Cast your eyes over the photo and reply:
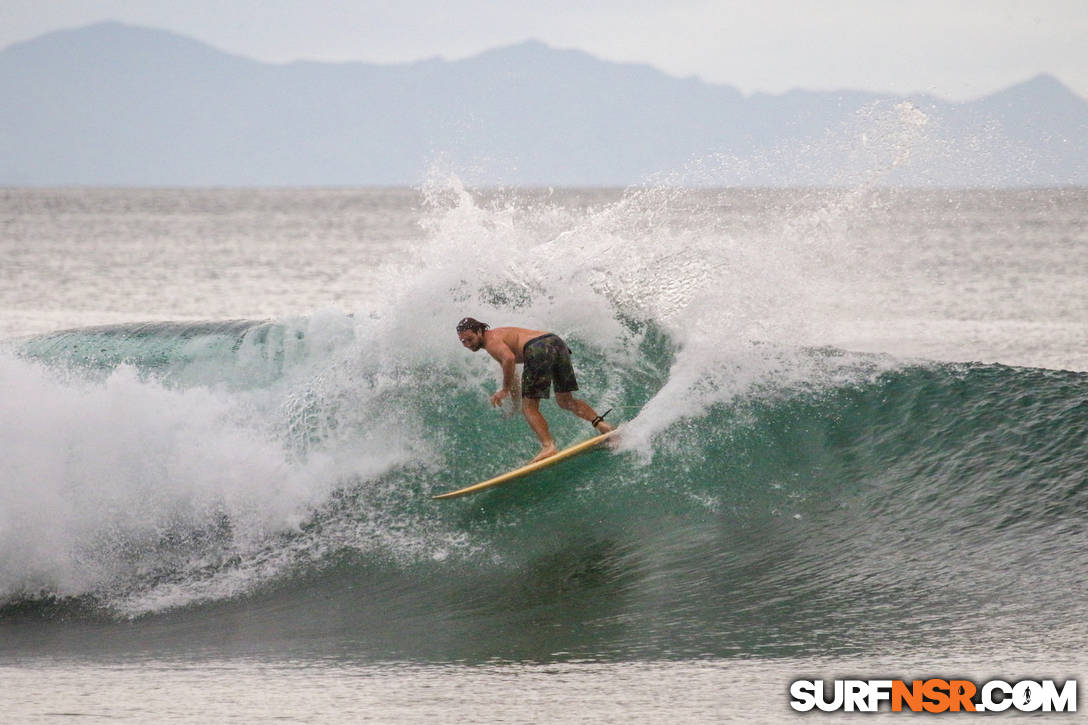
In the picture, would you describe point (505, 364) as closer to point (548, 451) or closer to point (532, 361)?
point (532, 361)

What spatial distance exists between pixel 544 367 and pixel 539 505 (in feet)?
3.53

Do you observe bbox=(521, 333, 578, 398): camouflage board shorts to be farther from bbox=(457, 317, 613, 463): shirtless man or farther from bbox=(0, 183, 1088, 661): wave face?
bbox=(0, 183, 1088, 661): wave face

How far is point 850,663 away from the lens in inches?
232

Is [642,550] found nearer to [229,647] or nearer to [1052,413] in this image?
[229,647]

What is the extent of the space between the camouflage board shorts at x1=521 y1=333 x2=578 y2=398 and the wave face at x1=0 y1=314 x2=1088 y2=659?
70 cm

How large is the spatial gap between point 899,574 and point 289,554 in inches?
166

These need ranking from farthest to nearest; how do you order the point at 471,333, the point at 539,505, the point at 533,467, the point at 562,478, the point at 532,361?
the point at 562,478
the point at 539,505
the point at 533,467
the point at 532,361
the point at 471,333

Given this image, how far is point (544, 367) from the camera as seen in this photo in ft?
28.7

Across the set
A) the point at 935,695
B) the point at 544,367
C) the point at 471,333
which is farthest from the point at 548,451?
the point at 935,695

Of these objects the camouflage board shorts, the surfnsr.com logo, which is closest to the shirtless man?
the camouflage board shorts

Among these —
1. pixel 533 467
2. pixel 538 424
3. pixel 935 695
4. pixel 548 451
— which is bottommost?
pixel 935 695

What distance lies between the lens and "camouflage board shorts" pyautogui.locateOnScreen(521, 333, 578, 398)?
8.75 m

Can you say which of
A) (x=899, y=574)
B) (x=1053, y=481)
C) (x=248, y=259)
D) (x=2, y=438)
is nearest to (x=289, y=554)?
(x=2, y=438)

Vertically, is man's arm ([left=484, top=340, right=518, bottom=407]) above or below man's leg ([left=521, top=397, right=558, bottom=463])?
above
